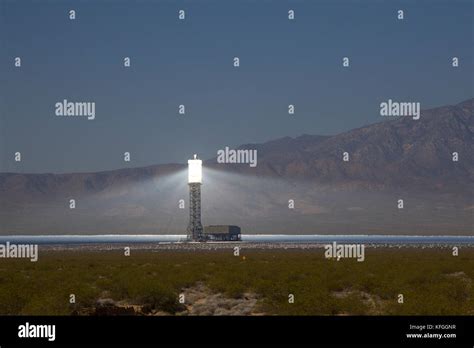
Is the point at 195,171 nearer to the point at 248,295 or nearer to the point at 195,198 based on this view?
the point at 195,198

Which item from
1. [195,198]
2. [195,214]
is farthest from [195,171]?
[195,214]

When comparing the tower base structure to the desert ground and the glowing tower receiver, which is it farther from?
the desert ground

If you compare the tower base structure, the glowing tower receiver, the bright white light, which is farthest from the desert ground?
the tower base structure

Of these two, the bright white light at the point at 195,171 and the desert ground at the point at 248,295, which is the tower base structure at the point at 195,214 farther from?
the desert ground at the point at 248,295

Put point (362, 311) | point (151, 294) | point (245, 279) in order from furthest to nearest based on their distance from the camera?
point (245, 279) < point (151, 294) < point (362, 311)
